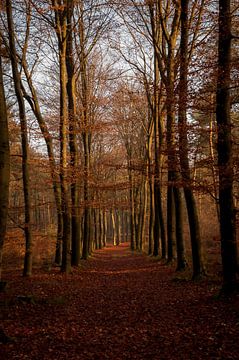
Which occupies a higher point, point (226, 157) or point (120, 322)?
point (226, 157)

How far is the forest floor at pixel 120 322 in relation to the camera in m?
5.07

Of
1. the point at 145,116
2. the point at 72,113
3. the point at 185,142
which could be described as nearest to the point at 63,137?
the point at 72,113

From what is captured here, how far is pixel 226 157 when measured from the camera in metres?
7.86

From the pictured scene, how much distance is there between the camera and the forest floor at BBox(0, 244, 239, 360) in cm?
507

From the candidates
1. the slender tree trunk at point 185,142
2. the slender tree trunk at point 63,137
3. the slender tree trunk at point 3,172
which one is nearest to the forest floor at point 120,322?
the slender tree trunk at point 185,142

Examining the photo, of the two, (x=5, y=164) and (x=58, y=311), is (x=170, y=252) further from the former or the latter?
(x=5, y=164)

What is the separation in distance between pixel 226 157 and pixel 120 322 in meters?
4.51

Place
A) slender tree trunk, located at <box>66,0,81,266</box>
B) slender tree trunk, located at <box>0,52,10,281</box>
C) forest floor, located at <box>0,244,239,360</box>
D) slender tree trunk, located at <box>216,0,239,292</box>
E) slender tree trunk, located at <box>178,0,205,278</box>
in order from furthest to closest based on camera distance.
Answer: slender tree trunk, located at <box>66,0,81,266</box> → slender tree trunk, located at <box>178,0,205,278</box> → slender tree trunk, located at <box>216,0,239,292</box> → slender tree trunk, located at <box>0,52,10,281</box> → forest floor, located at <box>0,244,239,360</box>

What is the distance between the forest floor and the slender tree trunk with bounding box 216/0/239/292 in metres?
0.81

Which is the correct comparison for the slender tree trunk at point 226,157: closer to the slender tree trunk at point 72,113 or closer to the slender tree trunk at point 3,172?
the slender tree trunk at point 3,172

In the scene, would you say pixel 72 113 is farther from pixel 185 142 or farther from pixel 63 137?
pixel 185 142

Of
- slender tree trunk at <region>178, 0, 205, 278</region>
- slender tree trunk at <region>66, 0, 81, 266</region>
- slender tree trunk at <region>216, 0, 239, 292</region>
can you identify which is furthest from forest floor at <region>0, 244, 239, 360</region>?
slender tree trunk at <region>66, 0, 81, 266</region>

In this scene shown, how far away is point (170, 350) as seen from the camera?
16.6 feet

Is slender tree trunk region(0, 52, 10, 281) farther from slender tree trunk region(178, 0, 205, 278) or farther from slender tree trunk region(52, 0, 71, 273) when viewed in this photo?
slender tree trunk region(52, 0, 71, 273)
